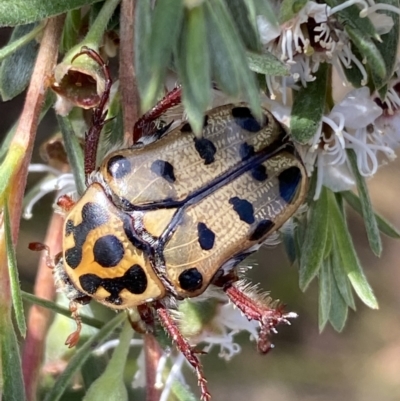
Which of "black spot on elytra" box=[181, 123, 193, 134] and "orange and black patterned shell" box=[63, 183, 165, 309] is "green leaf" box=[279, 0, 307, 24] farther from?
"orange and black patterned shell" box=[63, 183, 165, 309]

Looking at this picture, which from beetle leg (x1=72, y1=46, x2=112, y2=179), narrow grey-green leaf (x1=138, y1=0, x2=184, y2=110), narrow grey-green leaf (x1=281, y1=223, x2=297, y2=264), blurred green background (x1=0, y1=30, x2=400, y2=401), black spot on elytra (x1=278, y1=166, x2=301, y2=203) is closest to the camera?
narrow grey-green leaf (x1=138, y1=0, x2=184, y2=110)

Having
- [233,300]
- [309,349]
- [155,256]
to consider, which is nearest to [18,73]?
[155,256]

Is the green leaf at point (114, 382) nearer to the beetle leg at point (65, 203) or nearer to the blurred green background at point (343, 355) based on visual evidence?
the beetle leg at point (65, 203)

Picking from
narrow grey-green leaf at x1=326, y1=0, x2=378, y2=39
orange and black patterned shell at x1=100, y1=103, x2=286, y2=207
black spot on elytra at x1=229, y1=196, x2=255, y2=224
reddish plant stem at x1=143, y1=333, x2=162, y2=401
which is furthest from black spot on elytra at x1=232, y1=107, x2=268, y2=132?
reddish plant stem at x1=143, y1=333, x2=162, y2=401

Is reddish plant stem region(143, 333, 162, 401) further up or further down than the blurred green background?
further up

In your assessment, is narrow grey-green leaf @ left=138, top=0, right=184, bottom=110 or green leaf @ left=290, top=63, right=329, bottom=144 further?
green leaf @ left=290, top=63, right=329, bottom=144

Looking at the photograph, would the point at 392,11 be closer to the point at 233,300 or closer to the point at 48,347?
the point at 233,300

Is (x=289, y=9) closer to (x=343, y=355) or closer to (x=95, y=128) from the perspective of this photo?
(x=95, y=128)
